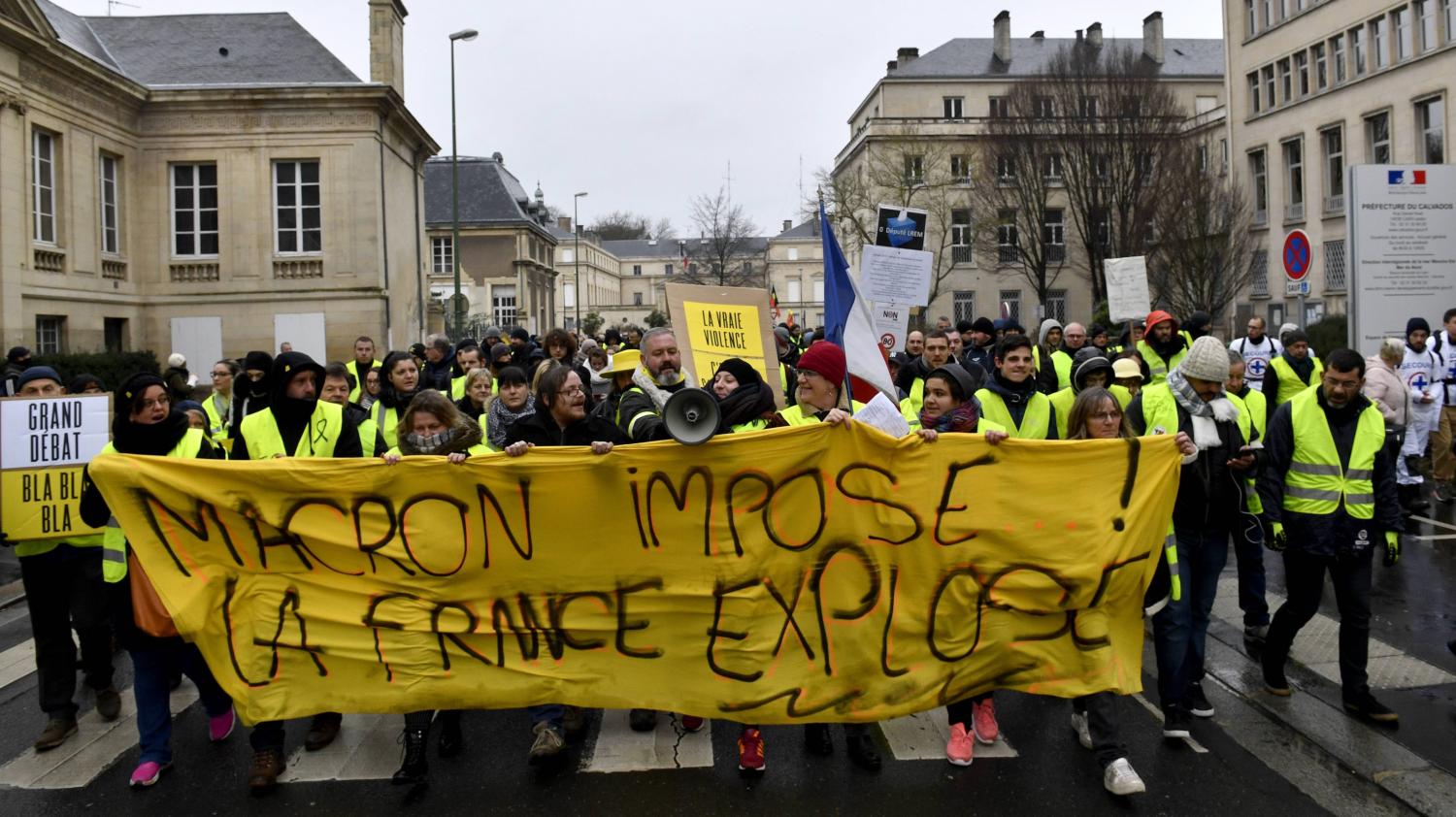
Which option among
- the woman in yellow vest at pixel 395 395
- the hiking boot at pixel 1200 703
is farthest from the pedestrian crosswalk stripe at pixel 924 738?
the woman in yellow vest at pixel 395 395

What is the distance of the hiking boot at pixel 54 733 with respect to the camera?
5465mm

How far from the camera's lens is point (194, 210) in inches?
1131

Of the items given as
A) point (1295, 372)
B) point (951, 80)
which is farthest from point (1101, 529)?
point (951, 80)

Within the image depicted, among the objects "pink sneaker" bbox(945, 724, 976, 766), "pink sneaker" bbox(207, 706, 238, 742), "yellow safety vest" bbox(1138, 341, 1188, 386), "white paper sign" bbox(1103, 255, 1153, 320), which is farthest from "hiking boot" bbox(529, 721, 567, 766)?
"white paper sign" bbox(1103, 255, 1153, 320)

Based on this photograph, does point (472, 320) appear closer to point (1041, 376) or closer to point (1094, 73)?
point (1094, 73)

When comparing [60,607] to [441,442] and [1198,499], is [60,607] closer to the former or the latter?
[441,442]

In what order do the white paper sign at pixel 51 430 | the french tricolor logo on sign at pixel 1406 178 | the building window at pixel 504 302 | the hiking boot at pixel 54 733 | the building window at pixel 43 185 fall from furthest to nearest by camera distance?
the building window at pixel 504 302, the building window at pixel 43 185, the french tricolor logo on sign at pixel 1406 178, the white paper sign at pixel 51 430, the hiking boot at pixel 54 733

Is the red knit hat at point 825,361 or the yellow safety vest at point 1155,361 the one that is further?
the yellow safety vest at point 1155,361

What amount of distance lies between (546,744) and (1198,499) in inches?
139

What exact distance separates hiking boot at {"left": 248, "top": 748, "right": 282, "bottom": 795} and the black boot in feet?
1.83

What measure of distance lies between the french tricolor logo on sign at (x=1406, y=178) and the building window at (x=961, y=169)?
135 ft

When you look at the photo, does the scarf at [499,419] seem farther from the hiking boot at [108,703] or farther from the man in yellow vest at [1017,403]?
the man in yellow vest at [1017,403]

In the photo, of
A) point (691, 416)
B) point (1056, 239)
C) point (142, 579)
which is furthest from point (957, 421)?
point (1056, 239)

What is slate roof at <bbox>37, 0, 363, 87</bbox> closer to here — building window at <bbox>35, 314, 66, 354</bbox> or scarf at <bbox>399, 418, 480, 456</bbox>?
building window at <bbox>35, 314, 66, 354</bbox>
